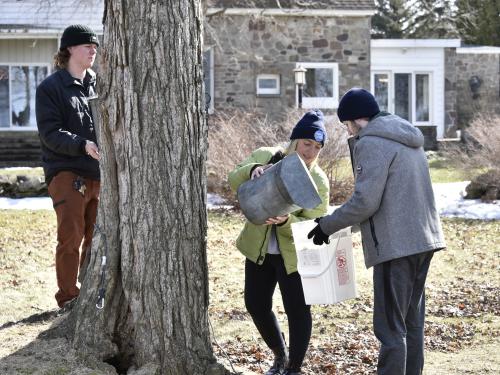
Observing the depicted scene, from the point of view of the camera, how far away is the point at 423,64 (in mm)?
27859

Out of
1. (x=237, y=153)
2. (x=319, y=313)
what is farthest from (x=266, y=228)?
(x=237, y=153)

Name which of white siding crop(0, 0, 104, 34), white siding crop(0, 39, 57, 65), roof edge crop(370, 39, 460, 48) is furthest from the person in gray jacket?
roof edge crop(370, 39, 460, 48)

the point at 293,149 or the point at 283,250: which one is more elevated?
the point at 293,149

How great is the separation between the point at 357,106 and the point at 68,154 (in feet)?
7.27

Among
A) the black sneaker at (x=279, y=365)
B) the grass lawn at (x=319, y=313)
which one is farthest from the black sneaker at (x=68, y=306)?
the black sneaker at (x=279, y=365)

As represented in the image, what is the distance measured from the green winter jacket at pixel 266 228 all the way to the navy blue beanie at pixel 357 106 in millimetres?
483

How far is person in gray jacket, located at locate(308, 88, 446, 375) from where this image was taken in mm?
5117

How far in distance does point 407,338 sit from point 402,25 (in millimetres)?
35310

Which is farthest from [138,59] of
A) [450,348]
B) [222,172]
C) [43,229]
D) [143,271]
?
[222,172]

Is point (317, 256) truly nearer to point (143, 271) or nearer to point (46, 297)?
point (143, 271)

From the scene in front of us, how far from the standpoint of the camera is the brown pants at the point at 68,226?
21.5 ft

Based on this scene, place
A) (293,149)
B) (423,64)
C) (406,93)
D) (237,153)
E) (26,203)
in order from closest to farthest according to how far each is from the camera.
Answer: (293,149) < (26,203) < (237,153) < (423,64) < (406,93)

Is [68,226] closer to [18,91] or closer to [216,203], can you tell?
[216,203]

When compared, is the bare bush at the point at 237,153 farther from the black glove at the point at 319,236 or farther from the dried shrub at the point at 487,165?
the black glove at the point at 319,236
